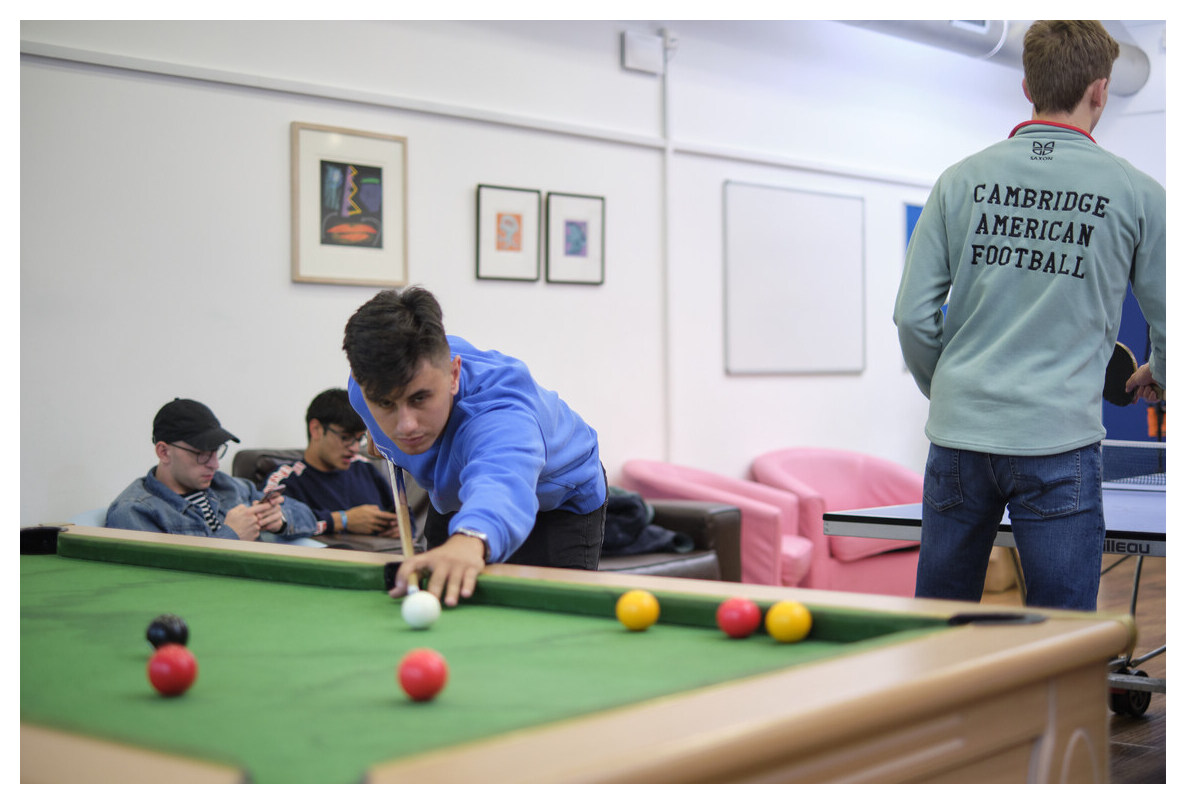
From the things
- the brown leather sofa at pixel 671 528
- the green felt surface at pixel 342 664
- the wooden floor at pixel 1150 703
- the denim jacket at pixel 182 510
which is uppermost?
the green felt surface at pixel 342 664

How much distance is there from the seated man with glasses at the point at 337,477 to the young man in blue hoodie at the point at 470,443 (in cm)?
150

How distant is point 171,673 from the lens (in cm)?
128

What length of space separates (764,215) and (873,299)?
39.8 inches

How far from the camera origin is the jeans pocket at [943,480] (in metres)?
2.17

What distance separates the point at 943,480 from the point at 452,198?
124 inches

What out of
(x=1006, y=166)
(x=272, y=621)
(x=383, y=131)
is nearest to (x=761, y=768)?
(x=272, y=621)

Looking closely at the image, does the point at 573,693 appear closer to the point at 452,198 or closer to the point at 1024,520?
the point at 1024,520

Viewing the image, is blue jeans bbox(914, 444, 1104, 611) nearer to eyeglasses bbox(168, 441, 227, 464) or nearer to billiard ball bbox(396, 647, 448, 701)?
billiard ball bbox(396, 647, 448, 701)

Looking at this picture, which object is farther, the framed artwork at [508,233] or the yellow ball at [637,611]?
the framed artwork at [508,233]

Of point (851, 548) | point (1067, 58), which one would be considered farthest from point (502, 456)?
point (851, 548)

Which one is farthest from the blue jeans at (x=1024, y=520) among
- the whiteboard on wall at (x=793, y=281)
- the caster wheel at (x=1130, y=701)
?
the whiteboard on wall at (x=793, y=281)

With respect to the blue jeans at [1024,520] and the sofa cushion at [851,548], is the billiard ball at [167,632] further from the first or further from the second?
the sofa cushion at [851,548]
